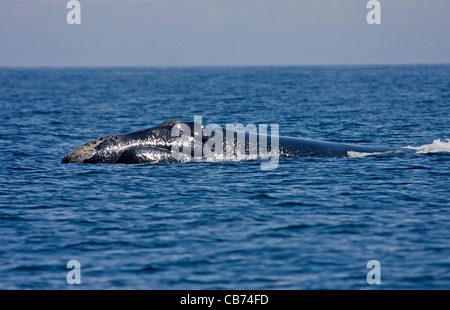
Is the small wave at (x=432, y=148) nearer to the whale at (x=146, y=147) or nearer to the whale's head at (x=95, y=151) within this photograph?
the whale at (x=146, y=147)

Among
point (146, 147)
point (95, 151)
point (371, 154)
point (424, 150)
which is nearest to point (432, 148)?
point (424, 150)

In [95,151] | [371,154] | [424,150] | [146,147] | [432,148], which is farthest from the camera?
[432,148]

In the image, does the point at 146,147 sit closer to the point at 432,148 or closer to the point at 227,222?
the point at 227,222

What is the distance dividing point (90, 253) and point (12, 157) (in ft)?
43.5

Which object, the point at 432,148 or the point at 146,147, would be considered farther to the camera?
the point at 432,148

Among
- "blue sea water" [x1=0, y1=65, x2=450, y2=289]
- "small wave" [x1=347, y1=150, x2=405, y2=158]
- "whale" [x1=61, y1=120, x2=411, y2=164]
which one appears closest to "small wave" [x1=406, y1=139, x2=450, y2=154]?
"blue sea water" [x1=0, y1=65, x2=450, y2=289]

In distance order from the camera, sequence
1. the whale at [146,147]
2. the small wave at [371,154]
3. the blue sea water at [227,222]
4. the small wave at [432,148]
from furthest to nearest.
→ the small wave at [432,148], the small wave at [371,154], the whale at [146,147], the blue sea water at [227,222]

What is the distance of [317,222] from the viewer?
15742 millimetres

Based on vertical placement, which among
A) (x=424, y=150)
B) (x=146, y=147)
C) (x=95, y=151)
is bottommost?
(x=424, y=150)

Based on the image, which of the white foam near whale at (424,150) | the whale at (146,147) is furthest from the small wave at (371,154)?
the whale at (146,147)

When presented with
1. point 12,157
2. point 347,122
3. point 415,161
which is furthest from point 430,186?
point 347,122

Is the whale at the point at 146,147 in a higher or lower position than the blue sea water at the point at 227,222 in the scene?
higher

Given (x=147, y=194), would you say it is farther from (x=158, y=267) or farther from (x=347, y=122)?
(x=347, y=122)
